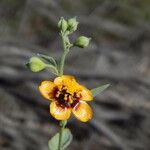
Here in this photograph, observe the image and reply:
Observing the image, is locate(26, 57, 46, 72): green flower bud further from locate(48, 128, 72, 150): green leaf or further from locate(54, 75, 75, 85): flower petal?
locate(48, 128, 72, 150): green leaf

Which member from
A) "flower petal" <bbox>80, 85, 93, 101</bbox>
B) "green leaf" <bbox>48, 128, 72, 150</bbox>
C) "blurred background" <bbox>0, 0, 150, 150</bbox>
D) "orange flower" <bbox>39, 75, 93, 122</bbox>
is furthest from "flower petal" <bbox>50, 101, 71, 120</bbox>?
"blurred background" <bbox>0, 0, 150, 150</bbox>

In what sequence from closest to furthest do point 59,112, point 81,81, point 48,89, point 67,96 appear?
point 59,112 < point 48,89 < point 67,96 < point 81,81

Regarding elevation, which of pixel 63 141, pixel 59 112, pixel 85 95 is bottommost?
pixel 63 141

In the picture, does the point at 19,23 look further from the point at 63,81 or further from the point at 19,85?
the point at 63,81

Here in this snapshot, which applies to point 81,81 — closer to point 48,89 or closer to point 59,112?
point 48,89

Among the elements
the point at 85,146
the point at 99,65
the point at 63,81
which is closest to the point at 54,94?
the point at 63,81

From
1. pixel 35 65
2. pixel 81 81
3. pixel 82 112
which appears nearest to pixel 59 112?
pixel 82 112
